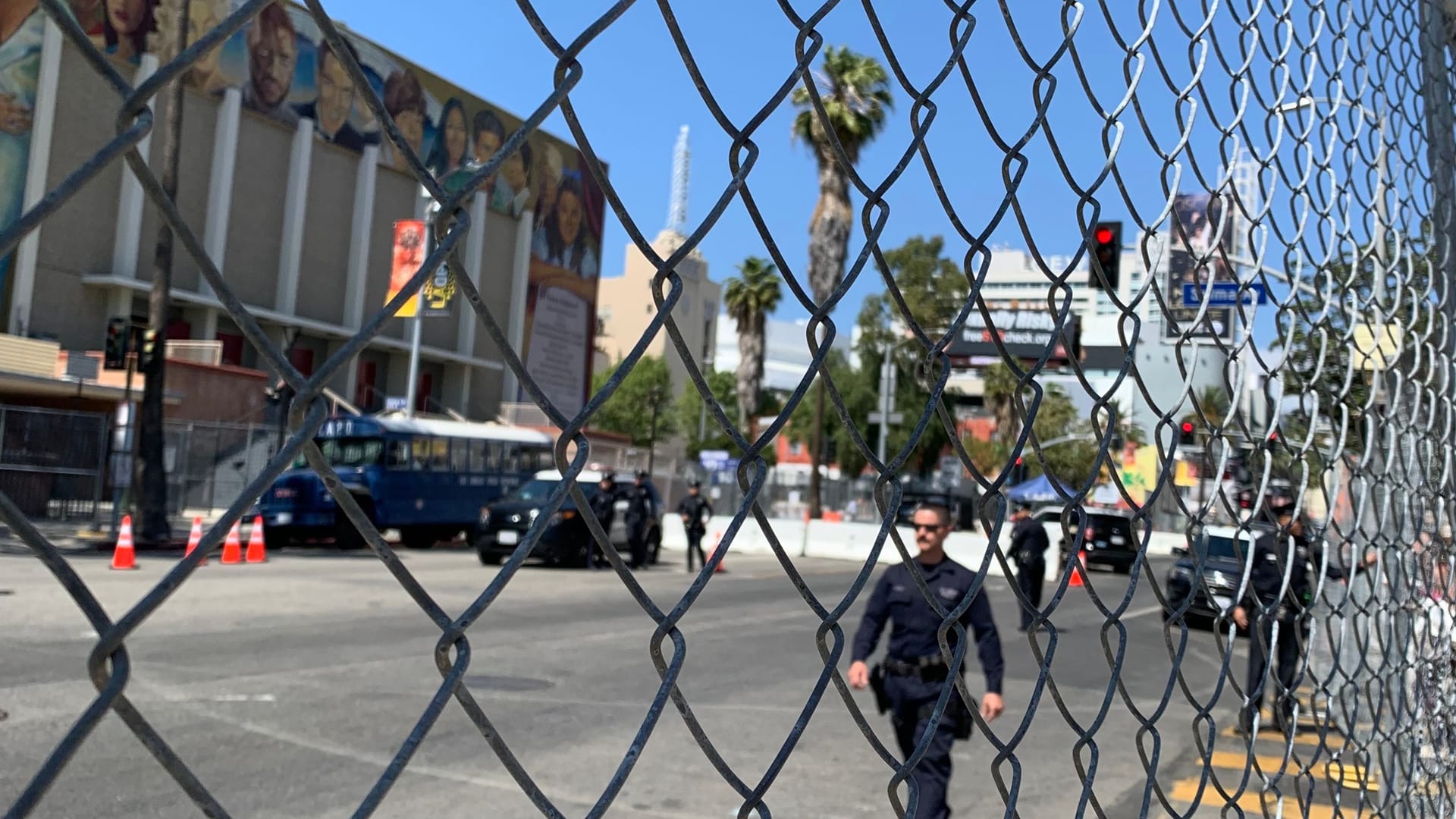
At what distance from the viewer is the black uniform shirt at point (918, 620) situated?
5.39m

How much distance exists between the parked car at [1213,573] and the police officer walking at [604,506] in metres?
8.40

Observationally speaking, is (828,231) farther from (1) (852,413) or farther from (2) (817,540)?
(1) (852,413)

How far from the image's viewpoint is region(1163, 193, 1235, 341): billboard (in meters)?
2.21

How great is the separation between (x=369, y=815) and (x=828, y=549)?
28.6m

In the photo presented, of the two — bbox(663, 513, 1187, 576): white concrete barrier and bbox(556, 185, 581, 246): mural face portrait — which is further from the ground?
bbox(556, 185, 581, 246): mural face portrait

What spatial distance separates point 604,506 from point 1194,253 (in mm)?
17876

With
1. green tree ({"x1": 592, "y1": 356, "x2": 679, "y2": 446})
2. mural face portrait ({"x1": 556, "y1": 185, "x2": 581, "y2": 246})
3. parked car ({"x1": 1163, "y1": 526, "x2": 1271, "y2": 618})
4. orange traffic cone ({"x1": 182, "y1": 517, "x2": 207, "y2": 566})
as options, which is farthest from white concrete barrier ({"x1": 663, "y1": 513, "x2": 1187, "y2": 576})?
green tree ({"x1": 592, "y1": 356, "x2": 679, "y2": 446})

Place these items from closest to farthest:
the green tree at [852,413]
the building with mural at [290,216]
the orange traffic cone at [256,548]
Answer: the orange traffic cone at [256,548] → the building with mural at [290,216] → the green tree at [852,413]

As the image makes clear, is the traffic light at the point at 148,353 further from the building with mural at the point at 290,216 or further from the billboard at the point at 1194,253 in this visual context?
the billboard at the point at 1194,253

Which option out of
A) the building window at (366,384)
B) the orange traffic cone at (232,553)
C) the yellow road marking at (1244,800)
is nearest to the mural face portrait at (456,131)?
the building window at (366,384)

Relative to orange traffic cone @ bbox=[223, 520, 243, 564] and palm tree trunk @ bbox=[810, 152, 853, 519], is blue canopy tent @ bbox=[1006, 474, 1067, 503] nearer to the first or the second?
palm tree trunk @ bbox=[810, 152, 853, 519]

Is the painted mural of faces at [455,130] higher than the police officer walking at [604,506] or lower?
higher

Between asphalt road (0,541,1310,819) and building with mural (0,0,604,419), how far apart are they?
16.6 meters

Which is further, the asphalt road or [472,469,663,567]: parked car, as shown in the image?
[472,469,663,567]: parked car
